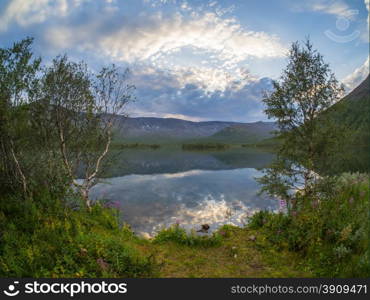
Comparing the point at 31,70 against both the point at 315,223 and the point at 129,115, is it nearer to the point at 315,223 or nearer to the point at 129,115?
the point at 129,115

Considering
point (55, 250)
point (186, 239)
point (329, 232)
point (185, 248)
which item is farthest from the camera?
point (186, 239)

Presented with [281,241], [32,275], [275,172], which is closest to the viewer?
[32,275]

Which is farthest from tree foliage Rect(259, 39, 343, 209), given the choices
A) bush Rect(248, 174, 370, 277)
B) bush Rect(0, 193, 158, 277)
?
bush Rect(0, 193, 158, 277)

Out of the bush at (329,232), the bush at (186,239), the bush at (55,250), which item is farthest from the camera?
the bush at (186,239)

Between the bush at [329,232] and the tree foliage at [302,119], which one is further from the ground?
the tree foliage at [302,119]

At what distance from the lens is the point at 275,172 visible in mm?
13703

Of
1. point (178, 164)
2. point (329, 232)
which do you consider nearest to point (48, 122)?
point (329, 232)

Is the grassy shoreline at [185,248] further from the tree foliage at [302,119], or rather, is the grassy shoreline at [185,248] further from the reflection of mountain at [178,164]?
the reflection of mountain at [178,164]

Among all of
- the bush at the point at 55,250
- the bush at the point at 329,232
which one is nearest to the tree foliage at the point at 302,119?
the bush at the point at 329,232

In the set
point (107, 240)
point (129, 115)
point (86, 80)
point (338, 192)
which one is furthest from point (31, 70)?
point (338, 192)

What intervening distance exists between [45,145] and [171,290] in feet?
35.0

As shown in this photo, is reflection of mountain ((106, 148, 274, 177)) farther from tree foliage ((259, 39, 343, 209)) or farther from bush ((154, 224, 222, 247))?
tree foliage ((259, 39, 343, 209))

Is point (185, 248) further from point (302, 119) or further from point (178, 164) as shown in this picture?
point (178, 164)

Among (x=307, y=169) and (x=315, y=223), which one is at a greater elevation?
(x=307, y=169)
